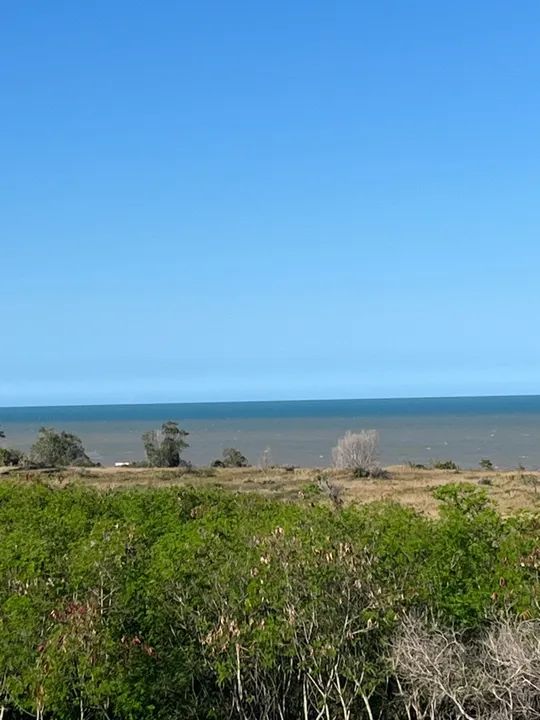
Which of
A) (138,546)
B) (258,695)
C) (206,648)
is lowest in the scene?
(258,695)

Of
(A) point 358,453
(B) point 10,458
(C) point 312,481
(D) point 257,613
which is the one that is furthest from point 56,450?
(D) point 257,613

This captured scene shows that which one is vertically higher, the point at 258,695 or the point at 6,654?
the point at 6,654

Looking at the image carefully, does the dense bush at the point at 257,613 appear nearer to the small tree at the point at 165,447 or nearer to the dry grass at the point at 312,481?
the dry grass at the point at 312,481

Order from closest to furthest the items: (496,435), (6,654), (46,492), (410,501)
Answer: (6,654) → (46,492) → (410,501) → (496,435)

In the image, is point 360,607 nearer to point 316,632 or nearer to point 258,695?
point 316,632

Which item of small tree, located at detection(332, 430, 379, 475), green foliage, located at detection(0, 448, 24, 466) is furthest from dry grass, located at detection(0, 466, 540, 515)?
green foliage, located at detection(0, 448, 24, 466)

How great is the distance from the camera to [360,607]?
1487 cm

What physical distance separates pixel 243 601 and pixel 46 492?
9.06 metres

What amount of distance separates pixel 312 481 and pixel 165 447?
2042 cm

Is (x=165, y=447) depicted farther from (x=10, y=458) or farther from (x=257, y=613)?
(x=257, y=613)

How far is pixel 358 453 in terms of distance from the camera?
194 ft

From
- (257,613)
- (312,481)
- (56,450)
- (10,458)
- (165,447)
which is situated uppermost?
(165,447)

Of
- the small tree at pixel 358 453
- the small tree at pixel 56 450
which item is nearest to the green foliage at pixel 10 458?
the small tree at pixel 56 450

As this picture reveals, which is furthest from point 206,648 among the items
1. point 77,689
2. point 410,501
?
point 410,501
